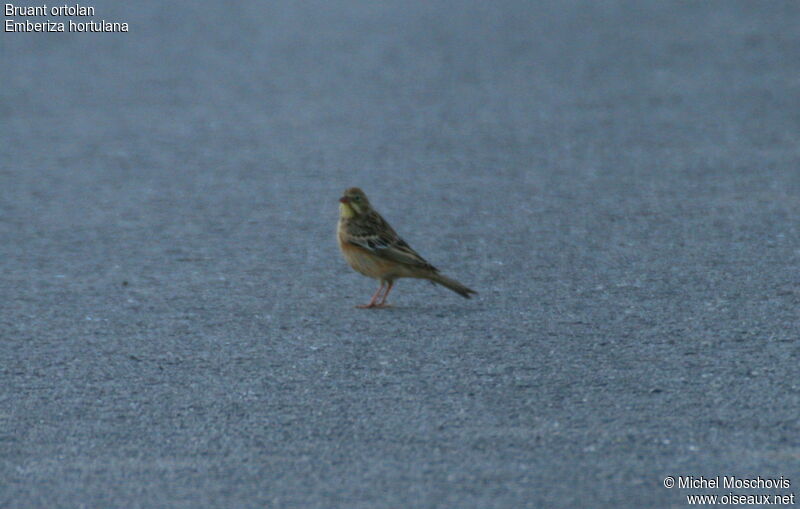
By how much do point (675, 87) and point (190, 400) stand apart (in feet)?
32.3

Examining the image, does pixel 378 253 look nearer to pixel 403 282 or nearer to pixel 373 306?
pixel 373 306

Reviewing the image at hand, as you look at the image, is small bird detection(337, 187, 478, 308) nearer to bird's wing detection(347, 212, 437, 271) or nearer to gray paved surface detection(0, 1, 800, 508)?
bird's wing detection(347, 212, 437, 271)

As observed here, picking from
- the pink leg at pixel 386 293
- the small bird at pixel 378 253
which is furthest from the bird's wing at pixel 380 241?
the pink leg at pixel 386 293

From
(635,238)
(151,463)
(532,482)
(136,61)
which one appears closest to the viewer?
(532,482)

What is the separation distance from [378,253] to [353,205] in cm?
43

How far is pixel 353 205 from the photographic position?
8.07 m

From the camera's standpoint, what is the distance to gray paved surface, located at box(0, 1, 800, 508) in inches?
205

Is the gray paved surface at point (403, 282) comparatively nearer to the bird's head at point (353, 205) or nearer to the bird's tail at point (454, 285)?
the bird's tail at point (454, 285)

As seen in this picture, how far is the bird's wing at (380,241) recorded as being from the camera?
7.70 metres

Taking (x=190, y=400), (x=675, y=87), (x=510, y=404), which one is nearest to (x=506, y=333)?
(x=510, y=404)

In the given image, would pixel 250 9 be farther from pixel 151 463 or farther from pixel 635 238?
pixel 151 463

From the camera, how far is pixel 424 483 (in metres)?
4.93

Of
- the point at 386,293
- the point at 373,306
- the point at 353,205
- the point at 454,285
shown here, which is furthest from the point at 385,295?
the point at 353,205

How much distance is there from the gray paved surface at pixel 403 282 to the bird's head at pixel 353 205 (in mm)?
453
